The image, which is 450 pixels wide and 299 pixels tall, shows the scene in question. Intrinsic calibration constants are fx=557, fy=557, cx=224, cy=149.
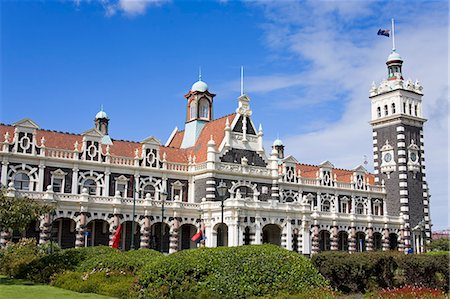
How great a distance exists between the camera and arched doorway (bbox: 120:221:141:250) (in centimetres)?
5022

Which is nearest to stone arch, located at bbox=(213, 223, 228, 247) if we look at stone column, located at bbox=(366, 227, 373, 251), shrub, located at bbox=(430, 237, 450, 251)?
stone column, located at bbox=(366, 227, 373, 251)

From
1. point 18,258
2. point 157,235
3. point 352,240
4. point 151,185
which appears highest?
point 151,185

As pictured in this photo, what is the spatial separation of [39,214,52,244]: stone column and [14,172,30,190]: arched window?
4.19 m

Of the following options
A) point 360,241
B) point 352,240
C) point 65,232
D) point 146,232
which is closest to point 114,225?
point 146,232

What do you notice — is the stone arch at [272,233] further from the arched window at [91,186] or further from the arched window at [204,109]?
the arched window at [91,186]

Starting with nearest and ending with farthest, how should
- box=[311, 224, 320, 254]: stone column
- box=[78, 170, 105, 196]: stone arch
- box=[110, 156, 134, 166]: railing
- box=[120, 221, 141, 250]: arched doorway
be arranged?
box=[78, 170, 105, 196]: stone arch → box=[120, 221, 141, 250]: arched doorway → box=[110, 156, 134, 166]: railing → box=[311, 224, 320, 254]: stone column

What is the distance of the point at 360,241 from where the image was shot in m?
65.1

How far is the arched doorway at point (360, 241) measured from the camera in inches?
2580

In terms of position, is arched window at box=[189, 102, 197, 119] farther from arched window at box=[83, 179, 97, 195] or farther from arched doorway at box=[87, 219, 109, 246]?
arched doorway at box=[87, 219, 109, 246]

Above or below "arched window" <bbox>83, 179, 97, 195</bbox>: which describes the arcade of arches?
below

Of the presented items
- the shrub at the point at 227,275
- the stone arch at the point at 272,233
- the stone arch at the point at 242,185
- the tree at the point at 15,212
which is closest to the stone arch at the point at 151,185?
the stone arch at the point at 242,185

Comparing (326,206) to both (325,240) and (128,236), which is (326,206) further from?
(128,236)

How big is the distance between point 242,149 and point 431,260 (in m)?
30.8

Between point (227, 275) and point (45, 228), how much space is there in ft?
92.8
